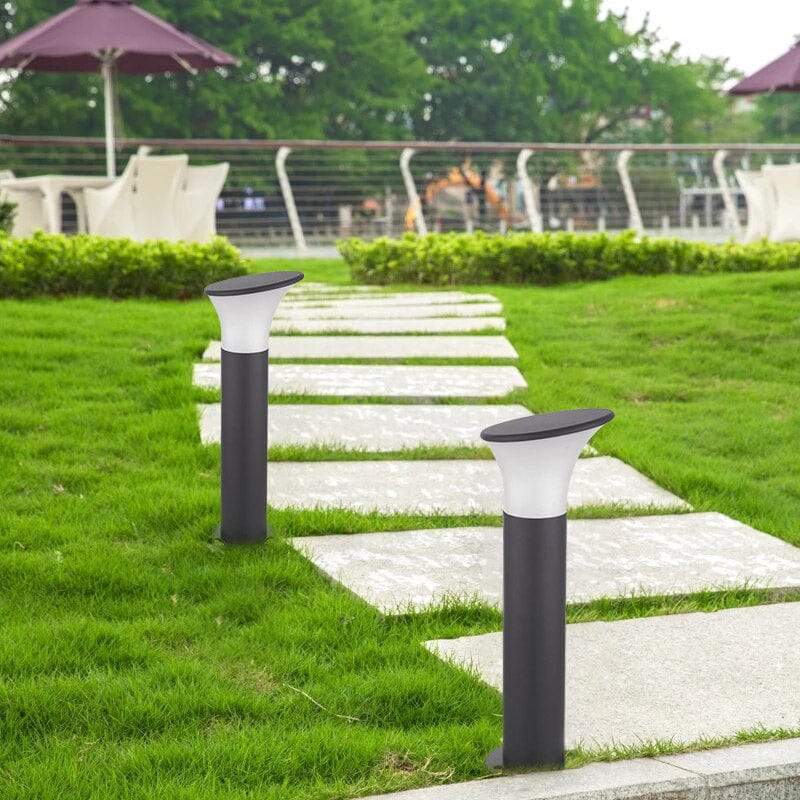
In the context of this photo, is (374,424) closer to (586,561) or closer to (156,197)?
(586,561)

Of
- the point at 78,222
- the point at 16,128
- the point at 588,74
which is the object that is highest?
the point at 588,74

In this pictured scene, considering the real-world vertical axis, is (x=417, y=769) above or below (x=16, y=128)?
below

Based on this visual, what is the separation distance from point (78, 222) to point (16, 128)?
24.8 meters

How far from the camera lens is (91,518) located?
3613 mm

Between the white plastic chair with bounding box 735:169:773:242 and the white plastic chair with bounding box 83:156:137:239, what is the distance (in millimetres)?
6884

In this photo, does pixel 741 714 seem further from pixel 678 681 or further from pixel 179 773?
pixel 179 773

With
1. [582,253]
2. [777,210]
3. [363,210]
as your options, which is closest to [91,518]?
[582,253]

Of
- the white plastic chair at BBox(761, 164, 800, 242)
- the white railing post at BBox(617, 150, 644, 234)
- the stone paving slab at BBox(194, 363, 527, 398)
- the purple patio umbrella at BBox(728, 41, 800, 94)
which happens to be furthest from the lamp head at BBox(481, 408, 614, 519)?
the purple patio umbrella at BBox(728, 41, 800, 94)

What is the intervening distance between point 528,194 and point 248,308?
11298mm

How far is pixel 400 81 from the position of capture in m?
42.1

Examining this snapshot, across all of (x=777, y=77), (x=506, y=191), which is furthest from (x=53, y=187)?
(x=777, y=77)

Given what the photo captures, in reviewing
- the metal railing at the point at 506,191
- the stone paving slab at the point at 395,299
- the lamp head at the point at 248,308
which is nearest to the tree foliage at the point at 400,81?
the metal railing at the point at 506,191

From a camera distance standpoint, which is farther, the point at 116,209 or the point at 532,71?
the point at 532,71

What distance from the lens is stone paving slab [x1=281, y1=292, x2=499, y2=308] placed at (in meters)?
8.16
